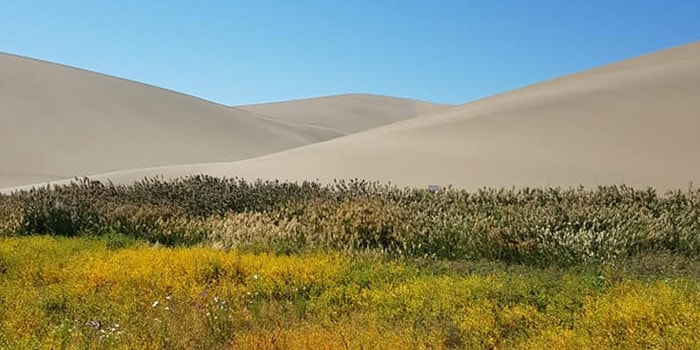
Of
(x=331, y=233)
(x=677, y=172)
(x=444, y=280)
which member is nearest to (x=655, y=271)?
(x=444, y=280)

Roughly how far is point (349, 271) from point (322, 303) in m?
1.30

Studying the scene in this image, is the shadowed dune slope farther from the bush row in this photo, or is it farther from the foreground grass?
the foreground grass

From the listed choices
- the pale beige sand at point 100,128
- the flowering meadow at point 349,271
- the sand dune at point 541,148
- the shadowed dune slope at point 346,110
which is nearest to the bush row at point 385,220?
the flowering meadow at point 349,271

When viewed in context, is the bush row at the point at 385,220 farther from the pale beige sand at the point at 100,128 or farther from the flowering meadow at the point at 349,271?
the pale beige sand at the point at 100,128

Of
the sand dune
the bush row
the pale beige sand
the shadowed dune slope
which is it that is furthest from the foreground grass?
the shadowed dune slope

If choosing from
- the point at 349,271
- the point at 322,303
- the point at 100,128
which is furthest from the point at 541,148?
the point at 100,128

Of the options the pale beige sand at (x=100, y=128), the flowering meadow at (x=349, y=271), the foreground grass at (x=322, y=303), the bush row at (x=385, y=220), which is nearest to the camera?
the foreground grass at (x=322, y=303)

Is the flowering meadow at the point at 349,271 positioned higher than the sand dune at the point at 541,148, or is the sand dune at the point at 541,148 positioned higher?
the sand dune at the point at 541,148

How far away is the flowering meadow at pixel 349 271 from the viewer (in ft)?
16.8

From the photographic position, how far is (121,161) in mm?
52281

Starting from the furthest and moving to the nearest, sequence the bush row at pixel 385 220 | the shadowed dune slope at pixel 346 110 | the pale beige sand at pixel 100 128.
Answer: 1. the shadowed dune slope at pixel 346 110
2. the pale beige sand at pixel 100 128
3. the bush row at pixel 385 220

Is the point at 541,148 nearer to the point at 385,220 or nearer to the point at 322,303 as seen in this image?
the point at 385,220

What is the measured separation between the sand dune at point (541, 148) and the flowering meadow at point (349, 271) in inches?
360

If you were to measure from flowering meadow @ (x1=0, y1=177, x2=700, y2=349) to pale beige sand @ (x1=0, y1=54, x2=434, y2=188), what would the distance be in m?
31.7
